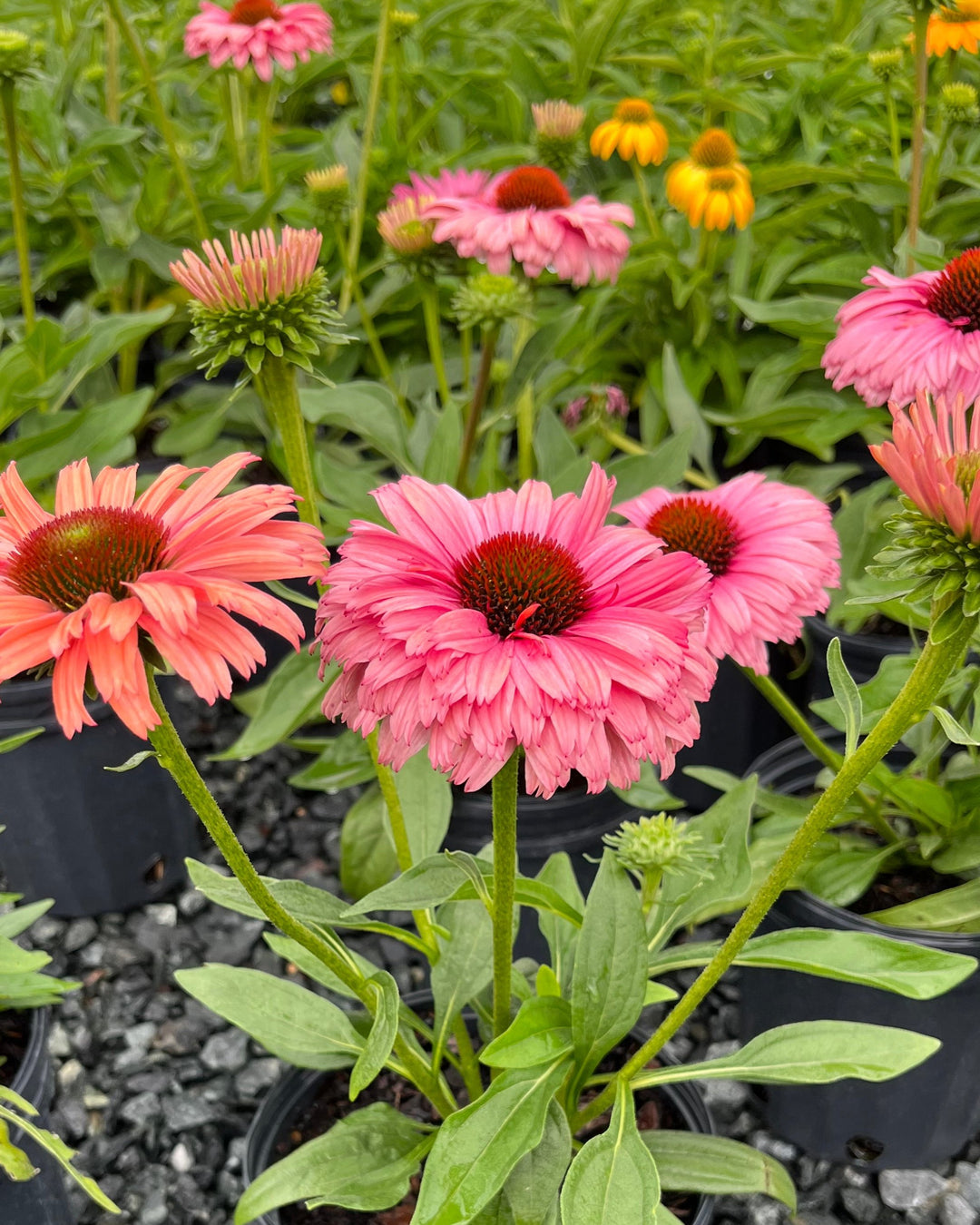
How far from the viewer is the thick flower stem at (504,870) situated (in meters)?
0.80

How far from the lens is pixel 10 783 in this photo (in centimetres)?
171

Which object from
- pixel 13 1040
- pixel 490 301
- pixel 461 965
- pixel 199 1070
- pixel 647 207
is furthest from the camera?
pixel 647 207

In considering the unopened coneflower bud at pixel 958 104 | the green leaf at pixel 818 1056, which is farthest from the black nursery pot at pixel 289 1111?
the unopened coneflower bud at pixel 958 104

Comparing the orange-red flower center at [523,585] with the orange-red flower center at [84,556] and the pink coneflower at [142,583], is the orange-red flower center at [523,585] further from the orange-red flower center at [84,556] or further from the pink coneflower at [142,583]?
the orange-red flower center at [84,556]

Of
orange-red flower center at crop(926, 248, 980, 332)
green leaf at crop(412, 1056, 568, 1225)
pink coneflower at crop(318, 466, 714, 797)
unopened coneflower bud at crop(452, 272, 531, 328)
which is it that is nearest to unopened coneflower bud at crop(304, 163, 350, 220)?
unopened coneflower bud at crop(452, 272, 531, 328)

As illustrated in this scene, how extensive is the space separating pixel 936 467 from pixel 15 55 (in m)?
1.32

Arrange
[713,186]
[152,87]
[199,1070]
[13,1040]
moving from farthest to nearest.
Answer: [713,186] < [152,87] < [199,1070] < [13,1040]

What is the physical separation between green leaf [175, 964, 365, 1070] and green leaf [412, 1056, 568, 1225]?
0.64 feet

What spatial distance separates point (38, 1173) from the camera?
1.19 m

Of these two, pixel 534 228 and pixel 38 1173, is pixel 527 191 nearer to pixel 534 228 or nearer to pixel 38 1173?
pixel 534 228

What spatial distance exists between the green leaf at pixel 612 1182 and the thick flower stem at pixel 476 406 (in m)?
0.90

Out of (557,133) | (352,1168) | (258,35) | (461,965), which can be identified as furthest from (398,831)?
(258,35)

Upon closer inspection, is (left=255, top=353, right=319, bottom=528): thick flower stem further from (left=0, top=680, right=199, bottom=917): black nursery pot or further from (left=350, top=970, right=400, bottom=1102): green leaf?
(left=0, top=680, right=199, bottom=917): black nursery pot

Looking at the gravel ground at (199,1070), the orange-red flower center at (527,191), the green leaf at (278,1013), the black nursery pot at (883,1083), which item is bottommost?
the gravel ground at (199,1070)
